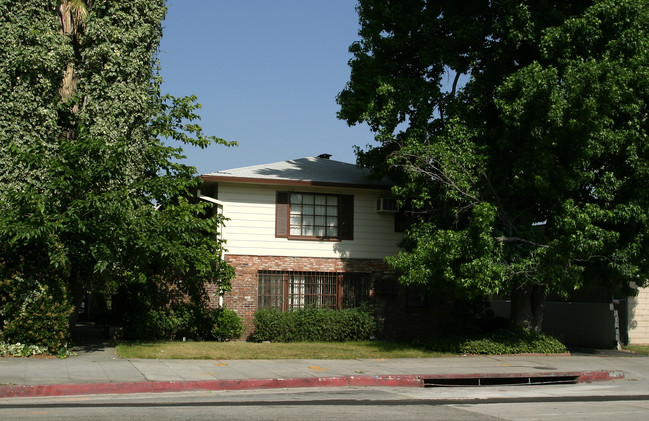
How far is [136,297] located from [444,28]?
465 inches

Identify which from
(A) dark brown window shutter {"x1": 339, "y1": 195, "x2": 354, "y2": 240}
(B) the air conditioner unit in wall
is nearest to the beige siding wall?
(B) the air conditioner unit in wall

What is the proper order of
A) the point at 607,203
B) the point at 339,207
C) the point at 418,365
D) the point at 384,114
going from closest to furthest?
the point at 418,365 → the point at 607,203 → the point at 384,114 → the point at 339,207

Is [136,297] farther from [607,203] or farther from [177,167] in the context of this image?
[607,203]

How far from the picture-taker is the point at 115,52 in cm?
1708

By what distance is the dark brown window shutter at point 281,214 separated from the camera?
21.4 m

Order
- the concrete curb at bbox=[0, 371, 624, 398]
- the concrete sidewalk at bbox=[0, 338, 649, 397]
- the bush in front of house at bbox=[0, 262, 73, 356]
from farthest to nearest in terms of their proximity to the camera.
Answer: the bush in front of house at bbox=[0, 262, 73, 356], the concrete sidewalk at bbox=[0, 338, 649, 397], the concrete curb at bbox=[0, 371, 624, 398]

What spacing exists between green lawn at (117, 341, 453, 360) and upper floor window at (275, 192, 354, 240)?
367 centimetres

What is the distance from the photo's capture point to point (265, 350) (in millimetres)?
17516

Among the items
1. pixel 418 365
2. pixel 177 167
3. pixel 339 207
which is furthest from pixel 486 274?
pixel 177 167

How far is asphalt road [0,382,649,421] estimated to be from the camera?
29.3ft

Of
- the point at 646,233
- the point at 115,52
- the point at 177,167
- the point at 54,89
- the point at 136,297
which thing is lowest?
the point at 136,297

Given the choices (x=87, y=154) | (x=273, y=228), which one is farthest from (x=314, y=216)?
(x=87, y=154)

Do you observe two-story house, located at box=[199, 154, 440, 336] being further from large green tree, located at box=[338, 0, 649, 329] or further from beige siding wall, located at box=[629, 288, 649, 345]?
beige siding wall, located at box=[629, 288, 649, 345]

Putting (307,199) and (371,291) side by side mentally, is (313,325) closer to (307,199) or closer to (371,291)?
(371,291)
